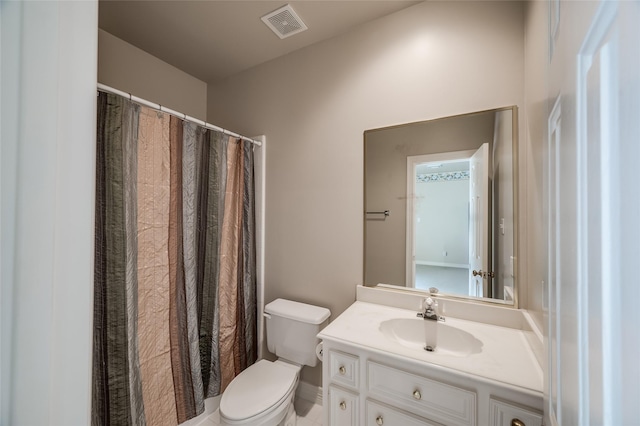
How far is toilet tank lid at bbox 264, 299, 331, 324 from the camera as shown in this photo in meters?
1.59

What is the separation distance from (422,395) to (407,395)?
61 mm

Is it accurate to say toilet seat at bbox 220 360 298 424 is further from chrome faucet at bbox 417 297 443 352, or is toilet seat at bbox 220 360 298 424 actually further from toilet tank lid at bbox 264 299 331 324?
chrome faucet at bbox 417 297 443 352

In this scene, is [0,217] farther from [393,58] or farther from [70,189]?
[393,58]

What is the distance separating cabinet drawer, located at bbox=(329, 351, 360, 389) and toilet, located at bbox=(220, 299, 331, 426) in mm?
405

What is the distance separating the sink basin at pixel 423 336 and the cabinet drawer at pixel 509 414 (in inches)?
10.1

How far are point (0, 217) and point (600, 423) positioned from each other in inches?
34.4

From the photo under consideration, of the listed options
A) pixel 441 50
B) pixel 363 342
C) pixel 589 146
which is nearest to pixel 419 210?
pixel 363 342

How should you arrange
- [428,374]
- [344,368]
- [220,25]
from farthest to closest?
[220,25] → [344,368] → [428,374]

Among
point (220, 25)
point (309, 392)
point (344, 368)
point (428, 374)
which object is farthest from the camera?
point (309, 392)

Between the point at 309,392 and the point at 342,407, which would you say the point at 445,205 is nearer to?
the point at 342,407

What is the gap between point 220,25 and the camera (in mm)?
1638

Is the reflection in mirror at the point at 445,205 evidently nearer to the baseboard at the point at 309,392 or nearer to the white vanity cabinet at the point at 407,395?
the white vanity cabinet at the point at 407,395

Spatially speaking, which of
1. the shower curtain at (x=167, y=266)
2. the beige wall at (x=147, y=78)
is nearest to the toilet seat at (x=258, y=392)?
the shower curtain at (x=167, y=266)

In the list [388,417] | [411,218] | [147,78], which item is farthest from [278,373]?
[147,78]
